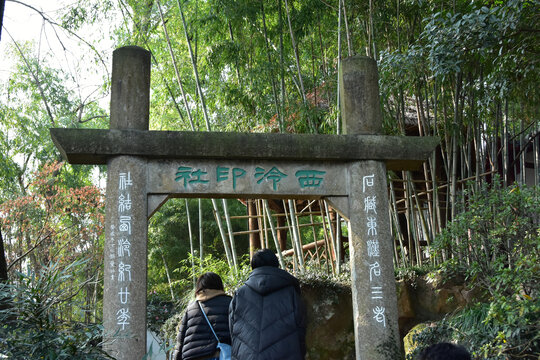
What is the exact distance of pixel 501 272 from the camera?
12.8 feet

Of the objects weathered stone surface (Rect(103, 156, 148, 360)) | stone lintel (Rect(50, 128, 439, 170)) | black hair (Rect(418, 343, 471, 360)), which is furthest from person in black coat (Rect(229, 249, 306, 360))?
black hair (Rect(418, 343, 471, 360))

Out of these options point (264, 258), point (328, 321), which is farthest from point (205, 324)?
point (328, 321)

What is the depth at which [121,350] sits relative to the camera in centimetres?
364

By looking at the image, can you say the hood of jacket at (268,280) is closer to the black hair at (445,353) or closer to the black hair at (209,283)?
the black hair at (209,283)

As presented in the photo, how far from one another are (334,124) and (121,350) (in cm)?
320

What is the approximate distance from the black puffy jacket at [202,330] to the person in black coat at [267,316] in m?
0.19

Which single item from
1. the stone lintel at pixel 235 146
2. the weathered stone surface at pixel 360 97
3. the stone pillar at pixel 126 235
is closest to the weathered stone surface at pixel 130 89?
the stone pillar at pixel 126 235

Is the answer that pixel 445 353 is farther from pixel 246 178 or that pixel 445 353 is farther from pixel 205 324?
pixel 246 178

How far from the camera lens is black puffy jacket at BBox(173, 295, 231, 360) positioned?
3.39 metres

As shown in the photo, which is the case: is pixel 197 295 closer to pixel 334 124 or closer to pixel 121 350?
pixel 121 350

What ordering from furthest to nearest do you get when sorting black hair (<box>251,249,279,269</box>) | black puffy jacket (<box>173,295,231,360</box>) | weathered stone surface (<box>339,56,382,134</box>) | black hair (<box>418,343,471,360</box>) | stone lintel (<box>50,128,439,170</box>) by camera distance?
weathered stone surface (<box>339,56,382,134</box>) < stone lintel (<box>50,128,439,170</box>) < black puffy jacket (<box>173,295,231,360</box>) < black hair (<box>251,249,279,269</box>) < black hair (<box>418,343,471,360</box>)

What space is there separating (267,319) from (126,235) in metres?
1.20

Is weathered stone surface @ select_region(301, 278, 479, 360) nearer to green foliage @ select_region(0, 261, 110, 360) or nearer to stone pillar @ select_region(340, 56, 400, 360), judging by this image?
stone pillar @ select_region(340, 56, 400, 360)

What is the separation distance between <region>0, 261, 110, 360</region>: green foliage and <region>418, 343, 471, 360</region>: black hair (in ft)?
3.54
